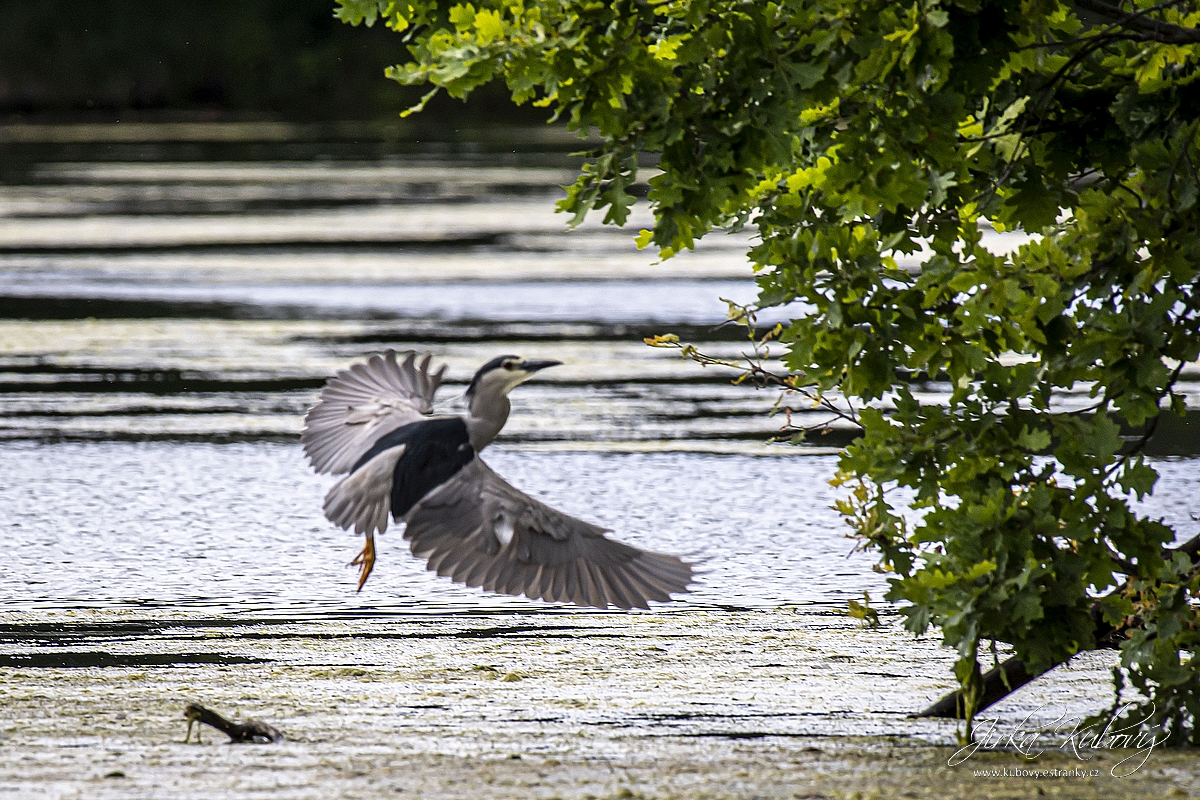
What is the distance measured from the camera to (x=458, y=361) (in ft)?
44.3

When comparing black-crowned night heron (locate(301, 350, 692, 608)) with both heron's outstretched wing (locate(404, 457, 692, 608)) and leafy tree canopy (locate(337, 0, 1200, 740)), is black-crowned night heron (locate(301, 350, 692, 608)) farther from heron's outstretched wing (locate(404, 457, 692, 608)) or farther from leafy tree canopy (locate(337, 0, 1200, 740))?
leafy tree canopy (locate(337, 0, 1200, 740))

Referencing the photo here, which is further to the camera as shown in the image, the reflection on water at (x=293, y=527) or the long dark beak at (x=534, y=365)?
the reflection on water at (x=293, y=527)

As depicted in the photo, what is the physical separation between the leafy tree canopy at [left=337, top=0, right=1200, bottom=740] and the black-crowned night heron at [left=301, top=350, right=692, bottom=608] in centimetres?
92

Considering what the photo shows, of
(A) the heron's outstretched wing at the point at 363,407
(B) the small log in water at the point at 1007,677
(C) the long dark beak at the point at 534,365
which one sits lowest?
(B) the small log in water at the point at 1007,677

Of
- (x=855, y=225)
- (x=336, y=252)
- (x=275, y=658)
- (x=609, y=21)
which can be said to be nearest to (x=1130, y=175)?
(x=855, y=225)

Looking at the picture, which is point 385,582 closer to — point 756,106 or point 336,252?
point 756,106

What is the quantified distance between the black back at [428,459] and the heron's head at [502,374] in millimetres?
151

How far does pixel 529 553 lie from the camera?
249 inches

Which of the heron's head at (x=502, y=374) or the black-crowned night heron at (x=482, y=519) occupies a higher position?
the heron's head at (x=502, y=374)

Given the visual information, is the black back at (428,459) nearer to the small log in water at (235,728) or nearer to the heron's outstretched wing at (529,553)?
the heron's outstretched wing at (529,553)

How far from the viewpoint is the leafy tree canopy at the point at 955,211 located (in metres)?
5.38

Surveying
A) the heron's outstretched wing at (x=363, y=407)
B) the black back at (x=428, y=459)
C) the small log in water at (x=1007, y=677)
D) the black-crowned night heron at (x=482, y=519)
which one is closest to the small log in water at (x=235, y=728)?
the black-crowned night heron at (x=482, y=519)

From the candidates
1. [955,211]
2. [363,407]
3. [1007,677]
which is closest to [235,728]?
[363,407]

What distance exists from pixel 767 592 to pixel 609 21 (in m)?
3.29
